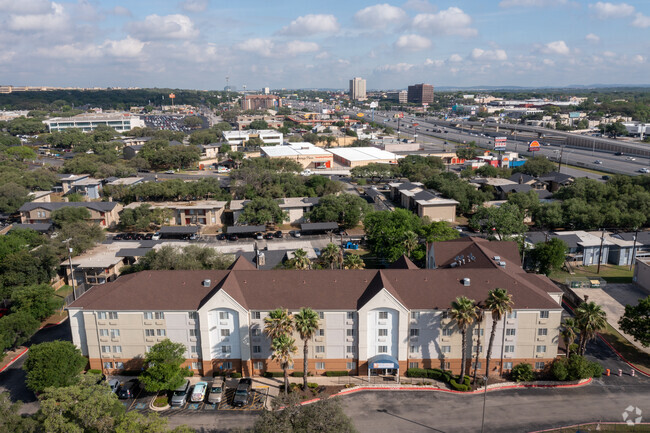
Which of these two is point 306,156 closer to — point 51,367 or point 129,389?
point 129,389

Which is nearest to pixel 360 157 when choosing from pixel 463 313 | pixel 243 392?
pixel 463 313

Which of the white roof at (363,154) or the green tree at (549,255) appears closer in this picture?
the green tree at (549,255)

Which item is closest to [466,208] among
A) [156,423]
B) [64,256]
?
[64,256]

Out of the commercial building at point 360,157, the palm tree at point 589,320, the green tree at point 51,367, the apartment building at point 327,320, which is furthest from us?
the commercial building at point 360,157

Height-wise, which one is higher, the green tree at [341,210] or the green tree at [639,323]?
the green tree at [341,210]

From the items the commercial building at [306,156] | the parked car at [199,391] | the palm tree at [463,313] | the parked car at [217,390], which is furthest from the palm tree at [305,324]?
the commercial building at [306,156]

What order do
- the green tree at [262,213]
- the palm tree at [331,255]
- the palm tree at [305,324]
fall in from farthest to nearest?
the green tree at [262,213], the palm tree at [331,255], the palm tree at [305,324]

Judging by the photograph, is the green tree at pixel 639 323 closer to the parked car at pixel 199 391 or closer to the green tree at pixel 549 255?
the green tree at pixel 549 255
